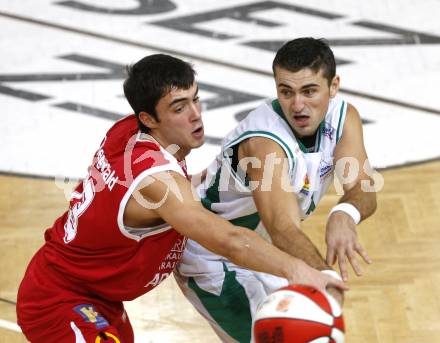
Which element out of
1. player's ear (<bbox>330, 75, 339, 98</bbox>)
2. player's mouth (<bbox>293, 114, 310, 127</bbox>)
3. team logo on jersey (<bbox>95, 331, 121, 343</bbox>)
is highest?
player's ear (<bbox>330, 75, 339, 98</bbox>)

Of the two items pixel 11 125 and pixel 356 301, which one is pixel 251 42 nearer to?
pixel 11 125

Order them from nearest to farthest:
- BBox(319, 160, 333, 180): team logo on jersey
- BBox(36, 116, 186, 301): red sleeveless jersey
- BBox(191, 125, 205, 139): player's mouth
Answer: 1. BBox(36, 116, 186, 301): red sleeveless jersey
2. BBox(191, 125, 205, 139): player's mouth
3. BBox(319, 160, 333, 180): team logo on jersey

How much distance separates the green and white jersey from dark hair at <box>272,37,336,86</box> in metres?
0.30

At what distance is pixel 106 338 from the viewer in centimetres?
504

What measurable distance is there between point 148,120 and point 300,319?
4.45 feet

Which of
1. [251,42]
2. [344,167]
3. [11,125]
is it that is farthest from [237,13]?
[344,167]

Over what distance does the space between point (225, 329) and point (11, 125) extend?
4.04 meters

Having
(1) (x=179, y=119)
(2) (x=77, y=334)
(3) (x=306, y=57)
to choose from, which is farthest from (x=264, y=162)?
(2) (x=77, y=334)

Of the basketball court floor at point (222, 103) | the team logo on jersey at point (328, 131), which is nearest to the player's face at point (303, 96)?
the team logo on jersey at point (328, 131)

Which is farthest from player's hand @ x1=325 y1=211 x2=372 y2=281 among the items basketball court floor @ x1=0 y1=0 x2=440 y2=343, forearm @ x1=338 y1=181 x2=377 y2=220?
basketball court floor @ x1=0 y1=0 x2=440 y2=343

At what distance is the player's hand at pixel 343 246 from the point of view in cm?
470

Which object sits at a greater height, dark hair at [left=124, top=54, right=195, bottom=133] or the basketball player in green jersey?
dark hair at [left=124, top=54, right=195, bottom=133]

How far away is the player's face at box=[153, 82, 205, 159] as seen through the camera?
4965mm

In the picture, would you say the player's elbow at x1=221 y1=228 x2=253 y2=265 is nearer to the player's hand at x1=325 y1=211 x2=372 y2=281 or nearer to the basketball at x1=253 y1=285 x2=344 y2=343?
the basketball at x1=253 y1=285 x2=344 y2=343
